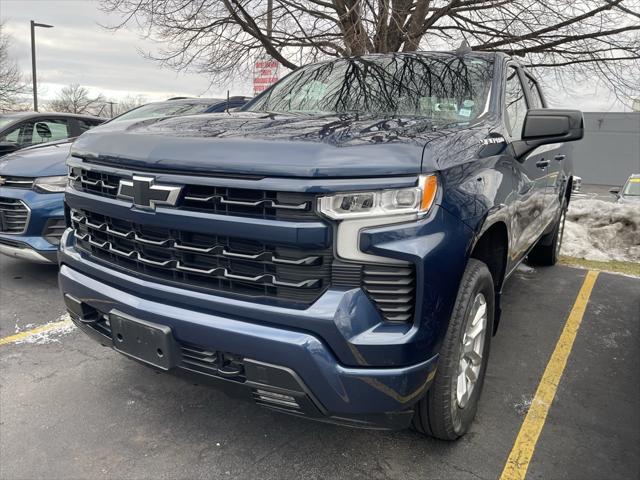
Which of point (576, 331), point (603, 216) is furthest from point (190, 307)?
point (603, 216)

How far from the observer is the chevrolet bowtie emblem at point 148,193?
2070 mm

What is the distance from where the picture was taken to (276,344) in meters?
1.89

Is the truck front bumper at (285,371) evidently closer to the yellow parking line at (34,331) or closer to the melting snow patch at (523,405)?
the melting snow patch at (523,405)

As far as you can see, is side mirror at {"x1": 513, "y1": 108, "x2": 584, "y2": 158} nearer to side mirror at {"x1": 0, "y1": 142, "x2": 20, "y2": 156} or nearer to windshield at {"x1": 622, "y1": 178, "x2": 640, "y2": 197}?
side mirror at {"x1": 0, "y1": 142, "x2": 20, "y2": 156}

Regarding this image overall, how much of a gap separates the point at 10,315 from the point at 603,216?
27.8 feet

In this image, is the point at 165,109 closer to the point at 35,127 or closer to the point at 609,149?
the point at 35,127

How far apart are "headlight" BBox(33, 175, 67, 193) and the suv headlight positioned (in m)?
3.67

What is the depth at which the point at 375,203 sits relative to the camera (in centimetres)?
188

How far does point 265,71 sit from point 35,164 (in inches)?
277

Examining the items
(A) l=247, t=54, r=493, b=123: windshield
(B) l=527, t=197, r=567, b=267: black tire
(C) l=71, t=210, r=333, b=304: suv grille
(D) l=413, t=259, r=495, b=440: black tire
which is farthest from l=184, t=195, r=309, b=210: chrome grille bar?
(B) l=527, t=197, r=567, b=267: black tire

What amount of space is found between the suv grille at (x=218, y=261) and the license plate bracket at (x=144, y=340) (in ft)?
0.69

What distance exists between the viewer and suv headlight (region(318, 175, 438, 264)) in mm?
1868

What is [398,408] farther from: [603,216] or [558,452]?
[603,216]

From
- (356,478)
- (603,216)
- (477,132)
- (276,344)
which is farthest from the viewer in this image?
(603,216)
